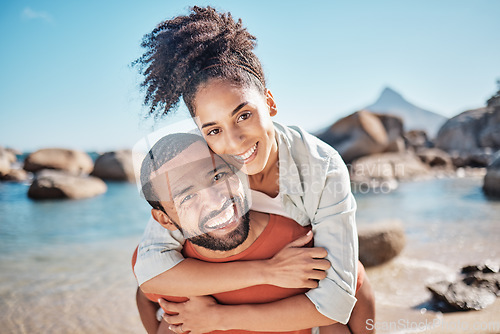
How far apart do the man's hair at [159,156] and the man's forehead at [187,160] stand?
1cm

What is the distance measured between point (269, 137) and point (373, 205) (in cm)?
683

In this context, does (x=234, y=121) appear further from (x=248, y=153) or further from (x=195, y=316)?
(x=195, y=316)

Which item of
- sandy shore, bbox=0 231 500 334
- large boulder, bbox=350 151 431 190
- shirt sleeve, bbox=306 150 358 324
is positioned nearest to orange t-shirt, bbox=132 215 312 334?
shirt sleeve, bbox=306 150 358 324

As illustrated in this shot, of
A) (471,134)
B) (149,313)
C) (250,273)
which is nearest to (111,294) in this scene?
(149,313)

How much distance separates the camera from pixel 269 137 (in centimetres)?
196

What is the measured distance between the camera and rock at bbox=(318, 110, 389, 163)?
36.6 ft

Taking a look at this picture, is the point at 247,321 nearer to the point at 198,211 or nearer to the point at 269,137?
the point at 198,211

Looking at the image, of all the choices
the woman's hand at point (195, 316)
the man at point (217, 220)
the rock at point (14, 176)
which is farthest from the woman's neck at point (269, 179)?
the rock at point (14, 176)

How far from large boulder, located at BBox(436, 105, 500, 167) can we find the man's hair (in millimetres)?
15576

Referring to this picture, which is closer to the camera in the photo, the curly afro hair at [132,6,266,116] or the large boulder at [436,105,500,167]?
the curly afro hair at [132,6,266,116]

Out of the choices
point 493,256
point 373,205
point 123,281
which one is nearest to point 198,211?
point 123,281

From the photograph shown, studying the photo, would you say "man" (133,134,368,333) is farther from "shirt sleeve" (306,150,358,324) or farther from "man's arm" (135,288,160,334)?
"man's arm" (135,288,160,334)

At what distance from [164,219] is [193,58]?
77 centimetres

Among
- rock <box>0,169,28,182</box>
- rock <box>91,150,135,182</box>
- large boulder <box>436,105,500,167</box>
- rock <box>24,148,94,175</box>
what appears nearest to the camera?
rock <box>91,150,135,182</box>
